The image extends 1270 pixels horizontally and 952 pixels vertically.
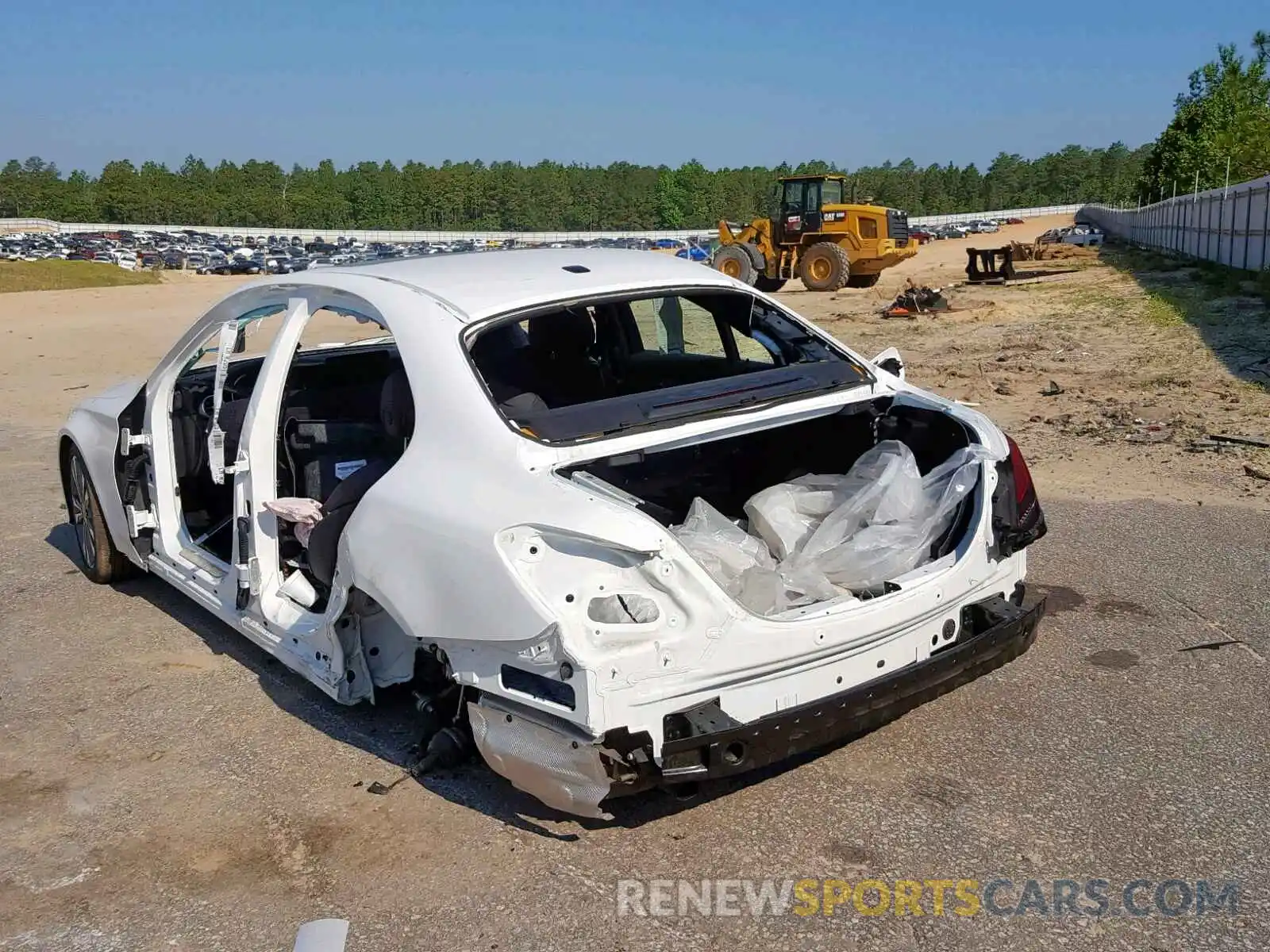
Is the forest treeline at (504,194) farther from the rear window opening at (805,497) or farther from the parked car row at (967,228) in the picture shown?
the rear window opening at (805,497)

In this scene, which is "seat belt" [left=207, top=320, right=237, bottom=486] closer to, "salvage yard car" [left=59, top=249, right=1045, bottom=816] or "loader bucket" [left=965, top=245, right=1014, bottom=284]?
"salvage yard car" [left=59, top=249, right=1045, bottom=816]

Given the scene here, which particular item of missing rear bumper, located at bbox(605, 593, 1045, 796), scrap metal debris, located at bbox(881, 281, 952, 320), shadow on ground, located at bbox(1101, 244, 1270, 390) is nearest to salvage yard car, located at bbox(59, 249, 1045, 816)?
missing rear bumper, located at bbox(605, 593, 1045, 796)

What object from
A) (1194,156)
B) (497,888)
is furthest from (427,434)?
(1194,156)

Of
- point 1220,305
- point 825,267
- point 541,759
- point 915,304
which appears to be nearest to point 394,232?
point 825,267

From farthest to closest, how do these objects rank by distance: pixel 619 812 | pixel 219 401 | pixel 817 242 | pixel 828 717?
pixel 817 242, pixel 219 401, pixel 619 812, pixel 828 717

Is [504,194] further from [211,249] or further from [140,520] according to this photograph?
[140,520]

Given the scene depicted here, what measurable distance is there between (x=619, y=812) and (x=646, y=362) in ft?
7.13

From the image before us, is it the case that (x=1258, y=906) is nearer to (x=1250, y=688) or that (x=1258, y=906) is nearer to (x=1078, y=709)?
(x=1078, y=709)


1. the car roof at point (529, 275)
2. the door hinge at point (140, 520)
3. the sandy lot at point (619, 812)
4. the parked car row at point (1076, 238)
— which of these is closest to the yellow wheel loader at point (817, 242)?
the sandy lot at point (619, 812)

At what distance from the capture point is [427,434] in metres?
3.57

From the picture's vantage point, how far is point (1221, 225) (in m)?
28.0

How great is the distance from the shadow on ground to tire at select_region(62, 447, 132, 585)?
10.0 m

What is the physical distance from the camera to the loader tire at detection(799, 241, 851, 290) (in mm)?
25406

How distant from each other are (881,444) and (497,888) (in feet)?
7.29
